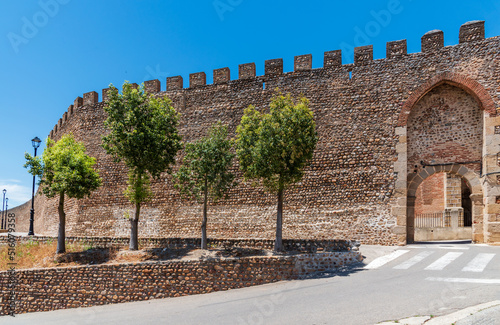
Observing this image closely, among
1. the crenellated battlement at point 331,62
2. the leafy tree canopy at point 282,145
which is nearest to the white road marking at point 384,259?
the leafy tree canopy at point 282,145

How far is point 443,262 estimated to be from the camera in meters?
11.1

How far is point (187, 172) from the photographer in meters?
15.2

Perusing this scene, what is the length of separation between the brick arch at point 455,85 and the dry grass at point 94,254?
8112mm

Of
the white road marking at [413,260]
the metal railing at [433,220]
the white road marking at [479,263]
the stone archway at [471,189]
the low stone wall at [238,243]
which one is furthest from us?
the metal railing at [433,220]

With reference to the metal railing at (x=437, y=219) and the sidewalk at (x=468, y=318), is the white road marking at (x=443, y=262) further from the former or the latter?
the metal railing at (x=437, y=219)

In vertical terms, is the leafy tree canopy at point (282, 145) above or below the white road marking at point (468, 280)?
above

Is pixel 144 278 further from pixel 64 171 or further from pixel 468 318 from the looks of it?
pixel 468 318

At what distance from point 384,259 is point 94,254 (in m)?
11.0

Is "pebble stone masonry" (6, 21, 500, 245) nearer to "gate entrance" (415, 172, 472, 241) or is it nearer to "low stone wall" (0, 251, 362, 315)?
"low stone wall" (0, 251, 362, 315)

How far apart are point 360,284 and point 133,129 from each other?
10.5 metres

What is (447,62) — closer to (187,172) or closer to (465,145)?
(465,145)

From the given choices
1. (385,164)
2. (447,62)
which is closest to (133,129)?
(385,164)

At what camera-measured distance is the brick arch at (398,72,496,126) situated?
1482cm

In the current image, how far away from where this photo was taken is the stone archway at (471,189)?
14.7 meters
